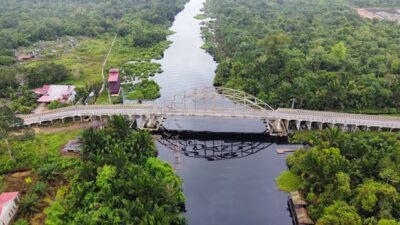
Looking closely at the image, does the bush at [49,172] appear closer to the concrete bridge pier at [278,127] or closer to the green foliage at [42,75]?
the concrete bridge pier at [278,127]

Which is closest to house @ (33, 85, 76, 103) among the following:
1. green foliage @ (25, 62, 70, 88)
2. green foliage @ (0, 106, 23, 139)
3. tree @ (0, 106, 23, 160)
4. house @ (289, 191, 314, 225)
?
green foliage @ (25, 62, 70, 88)

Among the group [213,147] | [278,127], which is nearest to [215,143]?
[213,147]

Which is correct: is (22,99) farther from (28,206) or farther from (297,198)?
(297,198)

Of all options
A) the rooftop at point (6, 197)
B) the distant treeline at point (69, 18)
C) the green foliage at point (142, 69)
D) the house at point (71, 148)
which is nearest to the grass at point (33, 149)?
the house at point (71, 148)

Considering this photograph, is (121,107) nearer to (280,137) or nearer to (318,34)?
(280,137)

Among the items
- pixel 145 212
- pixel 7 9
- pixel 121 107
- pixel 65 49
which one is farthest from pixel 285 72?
pixel 7 9

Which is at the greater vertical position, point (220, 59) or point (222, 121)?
point (220, 59)
